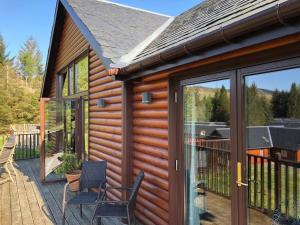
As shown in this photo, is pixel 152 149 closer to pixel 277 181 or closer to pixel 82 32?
pixel 277 181

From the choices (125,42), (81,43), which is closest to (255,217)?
(125,42)

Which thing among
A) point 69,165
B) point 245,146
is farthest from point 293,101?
point 69,165

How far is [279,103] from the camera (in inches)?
87.7

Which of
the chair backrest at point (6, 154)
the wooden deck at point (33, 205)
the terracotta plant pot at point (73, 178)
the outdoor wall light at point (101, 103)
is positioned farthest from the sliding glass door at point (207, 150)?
the chair backrest at point (6, 154)

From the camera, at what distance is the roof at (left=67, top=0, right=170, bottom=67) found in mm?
5051

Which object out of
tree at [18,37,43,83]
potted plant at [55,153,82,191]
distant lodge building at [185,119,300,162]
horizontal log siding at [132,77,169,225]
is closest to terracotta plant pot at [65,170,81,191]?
potted plant at [55,153,82,191]

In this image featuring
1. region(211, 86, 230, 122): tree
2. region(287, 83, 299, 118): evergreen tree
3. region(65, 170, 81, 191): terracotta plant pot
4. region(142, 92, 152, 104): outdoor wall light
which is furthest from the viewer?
region(65, 170, 81, 191): terracotta plant pot

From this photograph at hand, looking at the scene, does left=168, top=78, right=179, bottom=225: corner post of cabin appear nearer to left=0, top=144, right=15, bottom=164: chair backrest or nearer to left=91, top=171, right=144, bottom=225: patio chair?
left=91, top=171, right=144, bottom=225: patio chair

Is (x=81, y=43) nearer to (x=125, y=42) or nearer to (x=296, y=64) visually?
(x=125, y=42)

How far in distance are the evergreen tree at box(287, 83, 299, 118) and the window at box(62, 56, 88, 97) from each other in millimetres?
5416

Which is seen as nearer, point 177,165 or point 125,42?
point 177,165

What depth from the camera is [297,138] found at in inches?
83.6

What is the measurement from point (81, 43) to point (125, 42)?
2093 millimetres

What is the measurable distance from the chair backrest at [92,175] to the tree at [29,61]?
3796 centimetres
